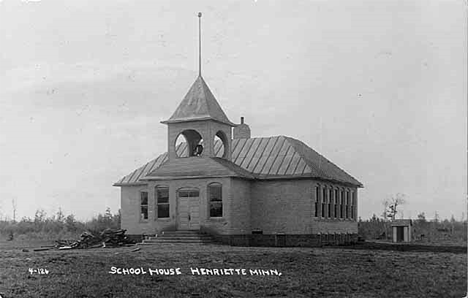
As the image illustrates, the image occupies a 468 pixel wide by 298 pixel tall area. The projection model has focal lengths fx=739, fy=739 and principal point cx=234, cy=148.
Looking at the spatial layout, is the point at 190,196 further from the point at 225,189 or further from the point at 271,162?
the point at 271,162

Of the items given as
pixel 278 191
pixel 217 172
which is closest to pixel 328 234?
pixel 278 191

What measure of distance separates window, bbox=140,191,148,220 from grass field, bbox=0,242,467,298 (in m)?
11.0

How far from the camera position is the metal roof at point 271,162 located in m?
34.4

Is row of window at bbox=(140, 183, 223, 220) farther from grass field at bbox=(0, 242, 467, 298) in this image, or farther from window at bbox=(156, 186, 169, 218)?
grass field at bbox=(0, 242, 467, 298)

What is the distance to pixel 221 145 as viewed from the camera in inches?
1458

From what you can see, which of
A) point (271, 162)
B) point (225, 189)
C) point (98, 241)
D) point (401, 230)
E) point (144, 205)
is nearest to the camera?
point (98, 241)

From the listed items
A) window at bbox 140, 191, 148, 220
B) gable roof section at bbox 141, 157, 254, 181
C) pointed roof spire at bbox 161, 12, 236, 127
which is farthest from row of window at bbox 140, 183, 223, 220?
pointed roof spire at bbox 161, 12, 236, 127

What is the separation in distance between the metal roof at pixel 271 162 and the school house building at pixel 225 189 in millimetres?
54

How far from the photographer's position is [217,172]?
32.9m

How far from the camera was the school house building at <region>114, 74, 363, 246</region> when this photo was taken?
33.0m

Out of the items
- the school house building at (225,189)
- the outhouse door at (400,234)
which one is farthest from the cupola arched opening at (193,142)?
the outhouse door at (400,234)

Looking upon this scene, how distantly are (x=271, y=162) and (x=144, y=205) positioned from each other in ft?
21.3

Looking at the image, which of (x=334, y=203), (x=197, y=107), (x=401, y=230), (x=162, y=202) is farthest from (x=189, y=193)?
(x=401, y=230)

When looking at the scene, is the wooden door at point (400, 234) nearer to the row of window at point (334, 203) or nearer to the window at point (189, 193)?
the row of window at point (334, 203)
